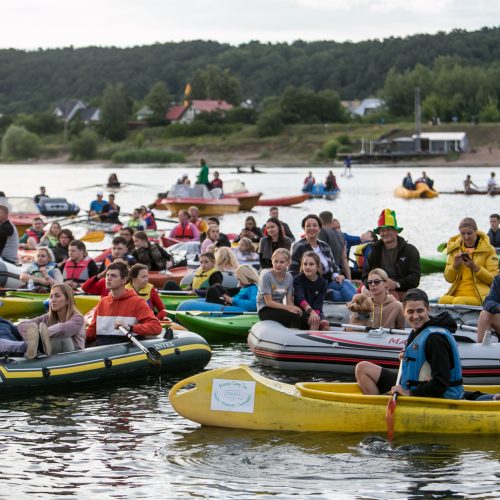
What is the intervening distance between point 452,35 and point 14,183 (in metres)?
114

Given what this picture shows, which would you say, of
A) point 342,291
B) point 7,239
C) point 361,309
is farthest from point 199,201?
point 361,309

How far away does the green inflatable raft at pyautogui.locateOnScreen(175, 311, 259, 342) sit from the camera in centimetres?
1461

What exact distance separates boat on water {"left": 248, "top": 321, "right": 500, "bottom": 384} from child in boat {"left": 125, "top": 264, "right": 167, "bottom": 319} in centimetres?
122

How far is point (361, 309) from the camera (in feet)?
42.0

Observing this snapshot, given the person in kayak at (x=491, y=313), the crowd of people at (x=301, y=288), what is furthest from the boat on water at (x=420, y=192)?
the person in kayak at (x=491, y=313)

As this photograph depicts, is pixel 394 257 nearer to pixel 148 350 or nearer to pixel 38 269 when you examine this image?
pixel 148 350

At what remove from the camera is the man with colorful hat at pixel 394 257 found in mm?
13688

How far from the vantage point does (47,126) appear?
14212cm

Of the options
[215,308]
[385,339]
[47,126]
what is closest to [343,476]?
[385,339]

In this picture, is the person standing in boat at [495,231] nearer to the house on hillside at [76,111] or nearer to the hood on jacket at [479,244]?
the hood on jacket at [479,244]

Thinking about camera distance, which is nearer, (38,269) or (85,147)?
(38,269)

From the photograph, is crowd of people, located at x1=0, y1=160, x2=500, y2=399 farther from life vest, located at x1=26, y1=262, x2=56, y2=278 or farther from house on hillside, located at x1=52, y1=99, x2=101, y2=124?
house on hillside, located at x1=52, y1=99, x2=101, y2=124

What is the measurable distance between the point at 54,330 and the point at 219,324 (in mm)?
3576

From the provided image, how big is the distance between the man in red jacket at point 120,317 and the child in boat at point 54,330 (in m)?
0.47
